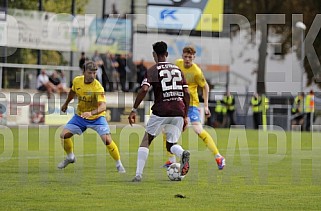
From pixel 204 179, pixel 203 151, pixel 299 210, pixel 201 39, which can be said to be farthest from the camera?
pixel 201 39

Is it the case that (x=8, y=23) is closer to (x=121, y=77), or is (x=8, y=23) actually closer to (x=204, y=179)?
(x=121, y=77)

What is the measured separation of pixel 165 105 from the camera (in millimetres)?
14609

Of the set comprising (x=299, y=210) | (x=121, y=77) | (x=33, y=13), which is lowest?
(x=299, y=210)

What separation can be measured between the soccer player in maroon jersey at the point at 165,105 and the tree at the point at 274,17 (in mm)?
39316

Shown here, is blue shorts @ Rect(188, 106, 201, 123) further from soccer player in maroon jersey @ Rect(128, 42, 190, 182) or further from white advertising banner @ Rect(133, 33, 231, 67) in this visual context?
white advertising banner @ Rect(133, 33, 231, 67)

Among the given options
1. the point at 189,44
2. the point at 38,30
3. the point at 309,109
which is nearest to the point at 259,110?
the point at 309,109

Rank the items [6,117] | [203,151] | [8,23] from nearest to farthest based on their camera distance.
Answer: [203,151] → [6,117] → [8,23]

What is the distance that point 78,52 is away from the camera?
125ft

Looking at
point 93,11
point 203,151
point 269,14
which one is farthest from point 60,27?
point 269,14

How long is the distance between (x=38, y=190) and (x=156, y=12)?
1137 inches

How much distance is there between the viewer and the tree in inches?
2152

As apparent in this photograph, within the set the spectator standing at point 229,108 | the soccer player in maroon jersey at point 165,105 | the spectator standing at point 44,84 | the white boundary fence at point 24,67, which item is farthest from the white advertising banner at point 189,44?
the soccer player in maroon jersey at point 165,105

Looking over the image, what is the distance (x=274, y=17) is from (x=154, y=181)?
4350 cm

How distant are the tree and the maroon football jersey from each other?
129 feet
